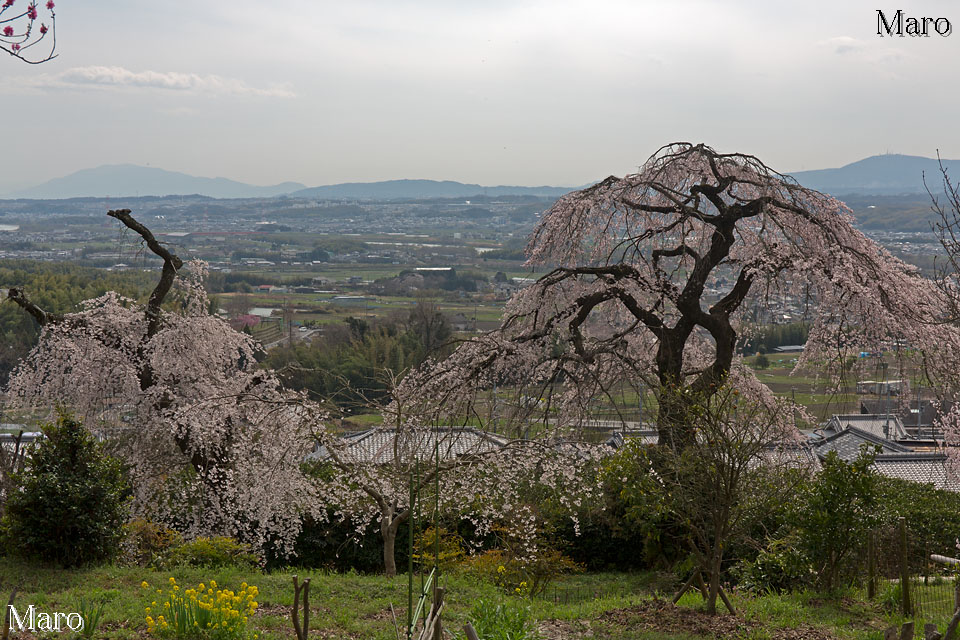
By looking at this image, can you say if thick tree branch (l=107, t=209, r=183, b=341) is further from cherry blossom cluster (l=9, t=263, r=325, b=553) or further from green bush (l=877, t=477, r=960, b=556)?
green bush (l=877, t=477, r=960, b=556)

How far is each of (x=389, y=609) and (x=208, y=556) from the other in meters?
3.14

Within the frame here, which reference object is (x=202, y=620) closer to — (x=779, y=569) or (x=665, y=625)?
Result: (x=665, y=625)

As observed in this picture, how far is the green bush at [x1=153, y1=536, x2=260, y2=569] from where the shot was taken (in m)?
8.52

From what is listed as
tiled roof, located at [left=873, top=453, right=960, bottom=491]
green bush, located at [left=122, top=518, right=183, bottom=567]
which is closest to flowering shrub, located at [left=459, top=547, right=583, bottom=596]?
green bush, located at [left=122, top=518, right=183, bottom=567]

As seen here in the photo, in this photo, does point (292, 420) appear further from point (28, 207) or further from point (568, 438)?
point (28, 207)

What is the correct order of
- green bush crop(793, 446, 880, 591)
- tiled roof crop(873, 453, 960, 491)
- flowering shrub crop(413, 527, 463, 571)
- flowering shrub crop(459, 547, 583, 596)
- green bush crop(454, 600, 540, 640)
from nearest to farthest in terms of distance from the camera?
green bush crop(454, 600, 540, 640) → green bush crop(793, 446, 880, 591) → flowering shrub crop(459, 547, 583, 596) → flowering shrub crop(413, 527, 463, 571) → tiled roof crop(873, 453, 960, 491)

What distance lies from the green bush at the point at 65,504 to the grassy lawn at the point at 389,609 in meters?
0.26

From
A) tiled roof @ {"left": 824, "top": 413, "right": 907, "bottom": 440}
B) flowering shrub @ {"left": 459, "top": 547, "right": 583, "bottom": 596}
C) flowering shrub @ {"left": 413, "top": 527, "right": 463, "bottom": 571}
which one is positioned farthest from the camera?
tiled roof @ {"left": 824, "top": 413, "right": 907, "bottom": 440}

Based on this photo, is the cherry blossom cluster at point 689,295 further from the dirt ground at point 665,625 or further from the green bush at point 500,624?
the green bush at point 500,624

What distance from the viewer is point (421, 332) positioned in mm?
49062

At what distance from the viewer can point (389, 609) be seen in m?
6.63

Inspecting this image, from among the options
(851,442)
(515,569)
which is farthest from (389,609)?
(851,442)

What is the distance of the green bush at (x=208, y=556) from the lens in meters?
8.52

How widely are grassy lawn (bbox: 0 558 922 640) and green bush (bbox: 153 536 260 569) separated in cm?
76
